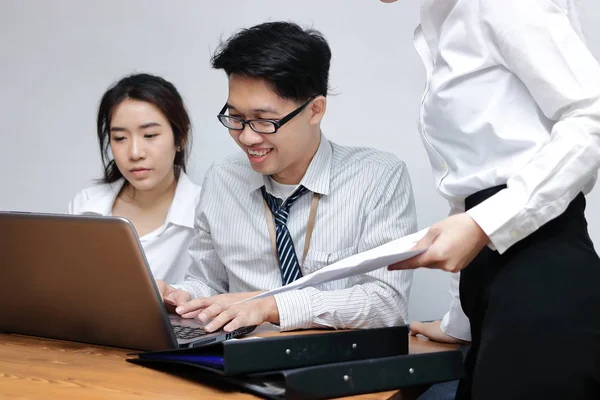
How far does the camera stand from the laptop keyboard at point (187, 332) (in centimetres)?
137

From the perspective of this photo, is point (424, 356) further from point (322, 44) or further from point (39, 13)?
point (39, 13)

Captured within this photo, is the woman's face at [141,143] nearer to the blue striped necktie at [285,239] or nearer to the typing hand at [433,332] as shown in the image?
the blue striped necktie at [285,239]

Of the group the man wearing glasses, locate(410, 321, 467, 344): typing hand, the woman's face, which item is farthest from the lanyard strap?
the woman's face

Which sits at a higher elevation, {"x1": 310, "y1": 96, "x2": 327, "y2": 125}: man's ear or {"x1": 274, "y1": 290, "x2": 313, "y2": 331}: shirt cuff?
{"x1": 310, "y1": 96, "x2": 327, "y2": 125}: man's ear

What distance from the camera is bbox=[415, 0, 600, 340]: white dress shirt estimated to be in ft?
3.45

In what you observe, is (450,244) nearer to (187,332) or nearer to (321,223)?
(187,332)

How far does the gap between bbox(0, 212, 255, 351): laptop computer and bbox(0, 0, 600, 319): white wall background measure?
1.18 m

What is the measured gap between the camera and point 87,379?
1.09 m

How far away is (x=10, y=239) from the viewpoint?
1309mm

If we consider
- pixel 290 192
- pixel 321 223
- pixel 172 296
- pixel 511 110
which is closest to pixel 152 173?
pixel 290 192

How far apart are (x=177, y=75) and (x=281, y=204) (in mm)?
1012

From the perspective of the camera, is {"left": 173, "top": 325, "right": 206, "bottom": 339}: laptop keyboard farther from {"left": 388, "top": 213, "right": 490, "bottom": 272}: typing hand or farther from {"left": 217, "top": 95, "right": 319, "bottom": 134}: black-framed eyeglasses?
{"left": 217, "top": 95, "right": 319, "bottom": 134}: black-framed eyeglasses

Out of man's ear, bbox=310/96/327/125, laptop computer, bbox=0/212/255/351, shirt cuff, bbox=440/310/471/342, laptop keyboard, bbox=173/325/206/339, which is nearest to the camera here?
laptop computer, bbox=0/212/255/351

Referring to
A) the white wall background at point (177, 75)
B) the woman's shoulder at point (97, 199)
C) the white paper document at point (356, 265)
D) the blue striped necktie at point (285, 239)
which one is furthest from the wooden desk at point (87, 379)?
the white wall background at point (177, 75)
